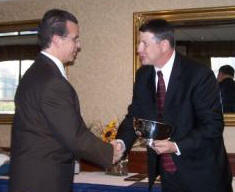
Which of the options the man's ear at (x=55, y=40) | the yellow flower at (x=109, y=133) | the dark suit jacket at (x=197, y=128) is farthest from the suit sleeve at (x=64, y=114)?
the yellow flower at (x=109, y=133)

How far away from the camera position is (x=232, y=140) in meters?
3.58

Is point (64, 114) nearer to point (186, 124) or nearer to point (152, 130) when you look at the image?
point (152, 130)

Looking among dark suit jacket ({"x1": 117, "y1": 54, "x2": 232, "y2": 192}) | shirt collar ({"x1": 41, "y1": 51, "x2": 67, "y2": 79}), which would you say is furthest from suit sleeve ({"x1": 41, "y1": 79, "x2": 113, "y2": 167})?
dark suit jacket ({"x1": 117, "y1": 54, "x2": 232, "y2": 192})

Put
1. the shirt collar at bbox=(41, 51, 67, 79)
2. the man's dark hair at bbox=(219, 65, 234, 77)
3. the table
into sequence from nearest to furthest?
the shirt collar at bbox=(41, 51, 67, 79) → the table → the man's dark hair at bbox=(219, 65, 234, 77)

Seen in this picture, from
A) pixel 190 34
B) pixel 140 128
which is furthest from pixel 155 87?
pixel 190 34

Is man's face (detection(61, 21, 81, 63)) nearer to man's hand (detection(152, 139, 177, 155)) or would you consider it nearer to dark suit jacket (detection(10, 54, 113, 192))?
dark suit jacket (detection(10, 54, 113, 192))

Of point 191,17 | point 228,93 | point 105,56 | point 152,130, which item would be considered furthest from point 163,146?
point 105,56

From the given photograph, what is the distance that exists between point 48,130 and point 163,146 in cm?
60

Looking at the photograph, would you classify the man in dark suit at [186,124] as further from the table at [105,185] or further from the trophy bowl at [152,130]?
the table at [105,185]

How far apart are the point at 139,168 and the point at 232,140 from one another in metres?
0.79

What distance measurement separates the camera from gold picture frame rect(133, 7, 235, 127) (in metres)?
3.53

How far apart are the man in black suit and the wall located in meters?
0.72

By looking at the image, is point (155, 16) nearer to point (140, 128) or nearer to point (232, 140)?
point (232, 140)

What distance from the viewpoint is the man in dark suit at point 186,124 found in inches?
91.4
